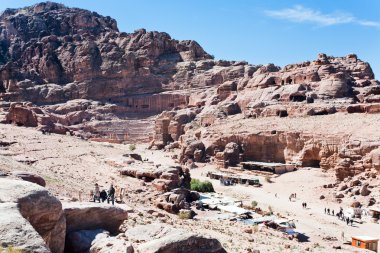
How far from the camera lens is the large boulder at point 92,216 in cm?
1048

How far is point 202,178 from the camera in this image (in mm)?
48125

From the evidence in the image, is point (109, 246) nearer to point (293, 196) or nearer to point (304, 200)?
point (304, 200)

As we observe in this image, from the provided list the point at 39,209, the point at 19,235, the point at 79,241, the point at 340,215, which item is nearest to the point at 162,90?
the point at 340,215

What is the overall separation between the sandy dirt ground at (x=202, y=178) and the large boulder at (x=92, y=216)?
3229mm

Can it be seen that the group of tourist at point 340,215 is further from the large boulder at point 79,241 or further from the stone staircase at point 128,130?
the stone staircase at point 128,130

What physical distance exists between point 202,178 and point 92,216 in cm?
3761

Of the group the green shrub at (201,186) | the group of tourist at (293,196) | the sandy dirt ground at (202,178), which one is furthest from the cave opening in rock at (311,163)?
the green shrub at (201,186)

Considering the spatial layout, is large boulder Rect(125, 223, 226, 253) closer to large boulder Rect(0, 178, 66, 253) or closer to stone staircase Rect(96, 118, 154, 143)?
large boulder Rect(0, 178, 66, 253)

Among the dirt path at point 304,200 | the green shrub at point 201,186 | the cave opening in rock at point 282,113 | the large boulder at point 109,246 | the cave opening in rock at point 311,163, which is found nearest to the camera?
the large boulder at point 109,246

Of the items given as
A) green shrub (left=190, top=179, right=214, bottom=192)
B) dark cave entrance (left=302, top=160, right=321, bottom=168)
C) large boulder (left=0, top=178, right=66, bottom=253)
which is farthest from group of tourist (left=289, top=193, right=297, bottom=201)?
large boulder (left=0, top=178, right=66, bottom=253)

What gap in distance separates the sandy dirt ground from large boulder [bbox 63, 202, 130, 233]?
323 cm

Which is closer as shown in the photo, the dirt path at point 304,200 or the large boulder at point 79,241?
the large boulder at point 79,241

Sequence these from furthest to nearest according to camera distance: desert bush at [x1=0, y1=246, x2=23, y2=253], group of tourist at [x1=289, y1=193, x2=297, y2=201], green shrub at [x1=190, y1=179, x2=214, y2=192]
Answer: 1. green shrub at [x1=190, y1=179, x2=214, y2=192]
2. group of tourist at [x1=289, y1=193, x2=297, y2=201]
3. desert bush at [x1=0, y1=246, x2=23, y2=253]

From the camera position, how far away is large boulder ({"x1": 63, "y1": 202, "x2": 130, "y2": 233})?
10.5 metres
